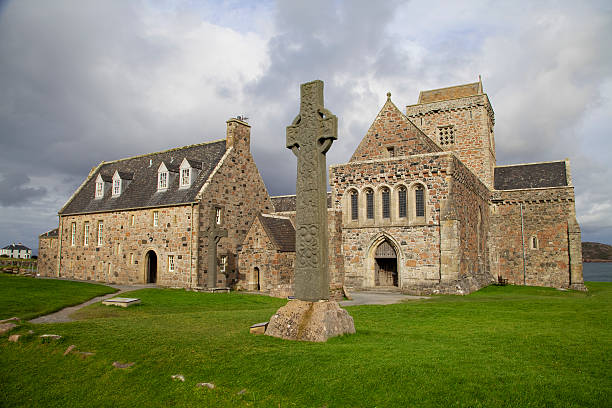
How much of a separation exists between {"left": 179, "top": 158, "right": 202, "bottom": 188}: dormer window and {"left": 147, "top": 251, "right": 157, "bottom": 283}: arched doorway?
228 inches

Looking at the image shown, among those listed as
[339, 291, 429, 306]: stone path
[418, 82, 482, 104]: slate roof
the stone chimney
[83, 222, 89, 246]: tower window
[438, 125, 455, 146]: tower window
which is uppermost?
[418, 82, 482, 104]: slate roof

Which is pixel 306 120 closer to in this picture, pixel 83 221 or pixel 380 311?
pixel 380 311

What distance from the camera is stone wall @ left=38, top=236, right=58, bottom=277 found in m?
40.1

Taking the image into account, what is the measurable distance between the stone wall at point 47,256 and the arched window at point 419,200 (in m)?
33.1

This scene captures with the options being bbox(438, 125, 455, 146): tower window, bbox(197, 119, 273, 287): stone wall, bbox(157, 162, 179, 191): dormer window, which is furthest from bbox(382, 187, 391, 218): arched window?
bbox(438, 125, 455, 146): tower window

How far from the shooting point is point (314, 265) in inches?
401

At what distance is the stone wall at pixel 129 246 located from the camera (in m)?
28.8

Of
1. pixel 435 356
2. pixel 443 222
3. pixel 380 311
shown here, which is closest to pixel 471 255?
pixel 443 222

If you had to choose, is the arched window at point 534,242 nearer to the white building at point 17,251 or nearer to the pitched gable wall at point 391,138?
the pitched gable wall at point 391,138

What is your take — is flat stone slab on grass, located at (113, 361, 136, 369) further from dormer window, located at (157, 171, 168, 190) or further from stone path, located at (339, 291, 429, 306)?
dormer window, located at (157, 171, 168, 190)

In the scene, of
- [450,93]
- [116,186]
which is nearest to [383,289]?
[116,186]

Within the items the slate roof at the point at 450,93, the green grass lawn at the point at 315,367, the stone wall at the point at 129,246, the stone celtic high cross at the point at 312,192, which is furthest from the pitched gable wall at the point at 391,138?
the stone celtic high cross at the point at 312,192

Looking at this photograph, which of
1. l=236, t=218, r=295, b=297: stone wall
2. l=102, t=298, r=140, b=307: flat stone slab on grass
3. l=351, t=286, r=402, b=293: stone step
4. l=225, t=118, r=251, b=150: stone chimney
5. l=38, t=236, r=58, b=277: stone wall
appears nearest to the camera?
l=102, t=298, r=140, b=307: flat stone slab on grass

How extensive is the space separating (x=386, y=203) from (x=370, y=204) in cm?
112
